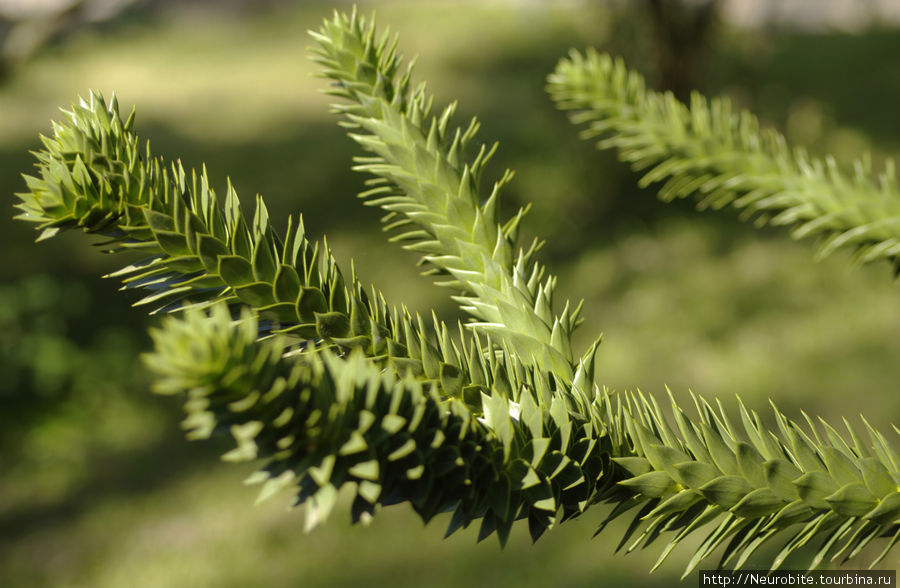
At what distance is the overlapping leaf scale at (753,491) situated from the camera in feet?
2.54

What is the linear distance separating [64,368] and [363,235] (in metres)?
2.41

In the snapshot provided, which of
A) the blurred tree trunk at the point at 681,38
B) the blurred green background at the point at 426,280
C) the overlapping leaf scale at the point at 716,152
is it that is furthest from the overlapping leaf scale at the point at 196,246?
the blurred tree trunk at the point at 681,38

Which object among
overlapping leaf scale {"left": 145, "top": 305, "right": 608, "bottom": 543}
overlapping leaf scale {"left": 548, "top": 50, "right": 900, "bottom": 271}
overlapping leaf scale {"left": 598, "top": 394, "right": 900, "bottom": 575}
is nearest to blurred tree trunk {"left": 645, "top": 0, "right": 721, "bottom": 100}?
overlapping leaf scale {"left": 548, "top": 50, "right": 900, "bottom": 271}

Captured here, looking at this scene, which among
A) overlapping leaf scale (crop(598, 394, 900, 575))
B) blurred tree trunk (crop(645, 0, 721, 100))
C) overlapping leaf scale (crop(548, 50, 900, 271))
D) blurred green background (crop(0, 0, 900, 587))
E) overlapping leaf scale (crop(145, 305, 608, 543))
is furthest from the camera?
blurred tree trunk (crop(645, 0, 721, 100))

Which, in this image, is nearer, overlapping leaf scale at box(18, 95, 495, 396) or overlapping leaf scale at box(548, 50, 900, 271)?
overlapping leaf scale at box(18, 95, 495, 396)

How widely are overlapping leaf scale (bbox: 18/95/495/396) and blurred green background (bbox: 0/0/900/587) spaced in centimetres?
269

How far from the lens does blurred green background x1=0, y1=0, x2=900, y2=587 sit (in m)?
3.66

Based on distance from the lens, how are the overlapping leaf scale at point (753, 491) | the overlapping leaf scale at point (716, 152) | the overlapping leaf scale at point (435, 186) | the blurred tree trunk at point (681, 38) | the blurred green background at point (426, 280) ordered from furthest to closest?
1. the blurred tree trunk at point (681, 38)
2. the blurred green background at point (426, 280)
3. the overlapping leaf scale at point (716, 152)
4. the overlapping leaf scale at point (435, 186)
5. the overlapping leaf scale at point (753, 491)

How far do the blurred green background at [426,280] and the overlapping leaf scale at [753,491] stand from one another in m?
2.72

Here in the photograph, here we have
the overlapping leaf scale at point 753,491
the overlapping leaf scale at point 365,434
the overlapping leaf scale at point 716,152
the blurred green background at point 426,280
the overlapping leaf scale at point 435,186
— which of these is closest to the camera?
the overlapping leaf scale at point 365,434

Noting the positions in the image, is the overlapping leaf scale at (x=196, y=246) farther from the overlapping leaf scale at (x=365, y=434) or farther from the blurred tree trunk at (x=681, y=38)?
the blurred tree trunk at (x=681, y=38)

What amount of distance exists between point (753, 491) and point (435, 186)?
556mm

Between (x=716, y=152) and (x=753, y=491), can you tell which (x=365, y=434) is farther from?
(x=716, y=152)

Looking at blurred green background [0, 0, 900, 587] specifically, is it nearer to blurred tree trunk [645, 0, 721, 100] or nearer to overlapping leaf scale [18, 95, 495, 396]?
blurred tree trunk [645, 0, 721, 100]
